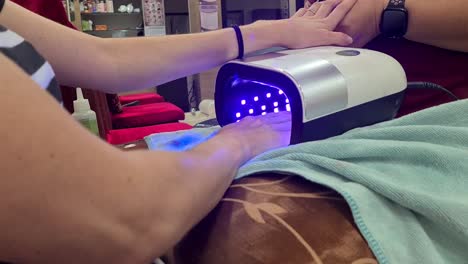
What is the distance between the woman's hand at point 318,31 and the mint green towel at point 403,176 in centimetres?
28

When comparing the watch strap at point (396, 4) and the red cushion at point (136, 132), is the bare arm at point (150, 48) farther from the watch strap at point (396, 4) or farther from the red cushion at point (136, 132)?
the red cushion at point (136, 132)

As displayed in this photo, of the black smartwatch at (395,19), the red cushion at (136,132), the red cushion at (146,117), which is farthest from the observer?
the red cushion at (146,117)

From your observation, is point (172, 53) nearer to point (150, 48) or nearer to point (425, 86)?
point (150, 48)

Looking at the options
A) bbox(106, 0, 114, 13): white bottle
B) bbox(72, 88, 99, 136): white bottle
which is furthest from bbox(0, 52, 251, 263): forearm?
bbox(106, 0, 114, 13): white bottle

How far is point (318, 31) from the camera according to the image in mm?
801

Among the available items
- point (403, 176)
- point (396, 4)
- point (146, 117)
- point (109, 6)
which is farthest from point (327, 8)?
point (109, 6)

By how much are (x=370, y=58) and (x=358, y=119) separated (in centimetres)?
11

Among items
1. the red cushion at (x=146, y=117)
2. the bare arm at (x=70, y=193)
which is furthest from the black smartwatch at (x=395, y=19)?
the red cushion at (x=146, y=117)

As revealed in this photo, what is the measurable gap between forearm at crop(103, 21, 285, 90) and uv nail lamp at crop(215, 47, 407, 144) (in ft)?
0.33

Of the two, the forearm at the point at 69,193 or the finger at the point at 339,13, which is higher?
the finger at the point at 339,13

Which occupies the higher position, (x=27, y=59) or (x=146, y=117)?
(x=27, y=59)

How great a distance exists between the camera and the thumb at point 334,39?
0.79 metres

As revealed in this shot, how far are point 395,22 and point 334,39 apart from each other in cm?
11

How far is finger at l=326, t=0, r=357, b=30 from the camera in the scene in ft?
2.69
